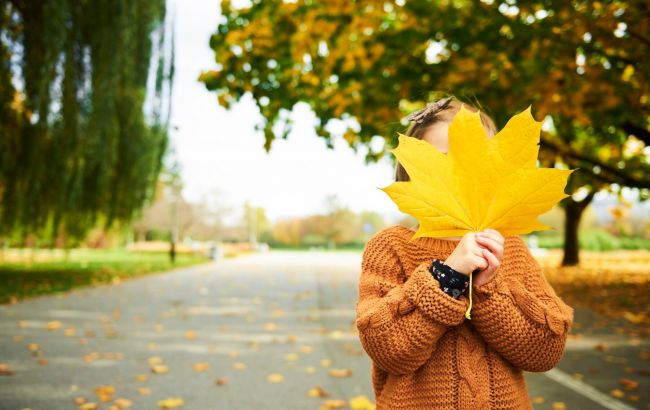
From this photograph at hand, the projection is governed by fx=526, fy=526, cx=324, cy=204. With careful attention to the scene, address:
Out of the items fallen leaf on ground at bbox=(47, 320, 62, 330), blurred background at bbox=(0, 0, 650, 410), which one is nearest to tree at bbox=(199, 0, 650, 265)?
blurred background at bbox=(0, 0, 650, 410)

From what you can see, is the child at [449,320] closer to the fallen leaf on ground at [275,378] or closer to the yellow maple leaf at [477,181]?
the yellow maple leaf at [477,181]

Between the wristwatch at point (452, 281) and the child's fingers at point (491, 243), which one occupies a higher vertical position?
the child's fingers at point (491, 243)

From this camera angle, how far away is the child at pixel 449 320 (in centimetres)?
136

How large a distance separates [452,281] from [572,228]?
65.6 feet

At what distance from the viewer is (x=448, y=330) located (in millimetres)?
1505

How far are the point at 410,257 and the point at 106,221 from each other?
11.0m

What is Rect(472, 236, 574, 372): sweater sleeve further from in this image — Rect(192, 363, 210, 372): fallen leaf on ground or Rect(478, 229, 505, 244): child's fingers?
Rect(192, 363, 210, 372): fallen leaf on ground

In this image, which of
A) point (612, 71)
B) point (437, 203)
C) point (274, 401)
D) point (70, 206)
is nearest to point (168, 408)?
point (274, 401)

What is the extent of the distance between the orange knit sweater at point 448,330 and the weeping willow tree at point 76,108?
8940mm

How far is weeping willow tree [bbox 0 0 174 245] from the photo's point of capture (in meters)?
8.98

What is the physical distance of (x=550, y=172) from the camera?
3.88 ft

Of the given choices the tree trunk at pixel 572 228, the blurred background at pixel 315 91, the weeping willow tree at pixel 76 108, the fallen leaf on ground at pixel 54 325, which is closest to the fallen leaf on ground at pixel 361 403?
the blurred background at pixel 315 91

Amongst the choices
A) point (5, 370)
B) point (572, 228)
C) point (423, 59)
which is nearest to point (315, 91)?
point (423, 59)

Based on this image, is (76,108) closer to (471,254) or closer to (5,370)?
(5,370)
